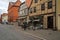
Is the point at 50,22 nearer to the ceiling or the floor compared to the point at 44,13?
nearer to the floor

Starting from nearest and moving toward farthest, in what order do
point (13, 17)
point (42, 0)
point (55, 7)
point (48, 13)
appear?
point (55, 7), point (48, 13), point (42, 0), point (13, 17)

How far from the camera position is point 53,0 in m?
38.8

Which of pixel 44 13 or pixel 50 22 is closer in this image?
pixel 50 22

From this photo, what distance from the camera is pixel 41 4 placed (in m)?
44.9

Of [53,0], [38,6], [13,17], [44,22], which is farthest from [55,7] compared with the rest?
[13,17]

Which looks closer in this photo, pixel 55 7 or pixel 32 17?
pixel 55 7

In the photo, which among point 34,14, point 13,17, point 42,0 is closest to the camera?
point 42,0

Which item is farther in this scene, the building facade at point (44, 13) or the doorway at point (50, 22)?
the doorway at point (50, 22)

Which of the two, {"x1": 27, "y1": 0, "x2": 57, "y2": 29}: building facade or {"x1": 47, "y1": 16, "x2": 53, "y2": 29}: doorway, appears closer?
{"x1": 27, "y1": 0, "x2": 57, "y2": 29}: building facade

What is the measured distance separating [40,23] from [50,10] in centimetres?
632

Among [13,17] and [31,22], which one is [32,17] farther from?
[13,17]

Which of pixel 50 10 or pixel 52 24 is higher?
pixel 50 10

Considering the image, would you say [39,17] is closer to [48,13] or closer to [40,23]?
[40,23]

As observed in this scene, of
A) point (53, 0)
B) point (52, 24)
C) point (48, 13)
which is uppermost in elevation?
point (53, 0)
